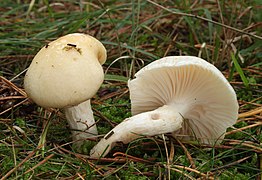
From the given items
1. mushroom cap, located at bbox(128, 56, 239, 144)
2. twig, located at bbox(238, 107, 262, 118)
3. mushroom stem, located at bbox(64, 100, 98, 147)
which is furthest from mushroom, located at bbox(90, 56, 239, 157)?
twig, located at bbox(238, 107, 262, 118)

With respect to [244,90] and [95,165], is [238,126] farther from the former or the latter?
[95,165]

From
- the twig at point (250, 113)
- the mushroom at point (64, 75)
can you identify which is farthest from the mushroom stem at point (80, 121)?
the twig at point (250, 113)

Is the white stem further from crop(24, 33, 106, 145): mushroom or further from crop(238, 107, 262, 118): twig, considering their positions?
crop(238, 107, 262, 118): twig

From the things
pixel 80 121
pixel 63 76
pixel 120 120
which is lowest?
pixel 120 120

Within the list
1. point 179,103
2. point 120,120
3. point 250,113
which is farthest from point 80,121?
point 250,113

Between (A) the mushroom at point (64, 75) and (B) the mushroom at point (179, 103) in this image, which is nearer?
(A) the mushroom at point (64, 75)

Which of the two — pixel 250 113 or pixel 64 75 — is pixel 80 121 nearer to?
pixel 64 75

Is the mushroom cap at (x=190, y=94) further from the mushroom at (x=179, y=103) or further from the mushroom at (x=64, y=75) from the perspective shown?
the mushroom at (x=64, y=75)

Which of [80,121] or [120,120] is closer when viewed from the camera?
[80,121]
